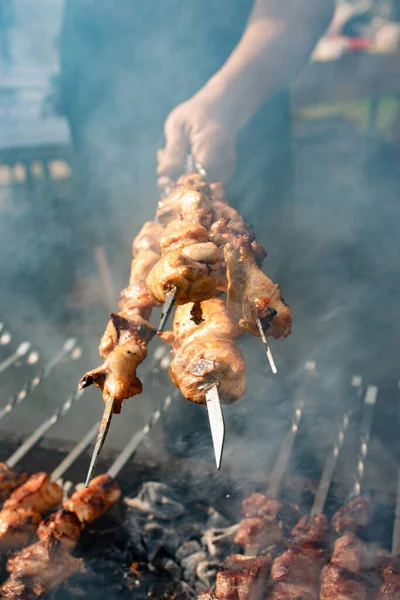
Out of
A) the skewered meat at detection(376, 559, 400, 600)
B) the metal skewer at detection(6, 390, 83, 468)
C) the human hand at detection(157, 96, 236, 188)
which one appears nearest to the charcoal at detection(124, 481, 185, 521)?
the metal skewer at detection(6, 390, 83, 468)

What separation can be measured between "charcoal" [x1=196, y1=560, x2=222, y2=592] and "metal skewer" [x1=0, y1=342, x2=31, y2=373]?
2410 millimetres

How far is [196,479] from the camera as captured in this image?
9.61 ft

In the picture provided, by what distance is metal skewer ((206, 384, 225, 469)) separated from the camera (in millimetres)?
1435

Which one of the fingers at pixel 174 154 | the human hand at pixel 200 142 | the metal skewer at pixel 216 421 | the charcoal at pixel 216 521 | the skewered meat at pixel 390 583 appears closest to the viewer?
the metal skewer at pixel 216 421

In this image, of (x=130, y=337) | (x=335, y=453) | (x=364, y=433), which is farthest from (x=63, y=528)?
(x=364, y=433)

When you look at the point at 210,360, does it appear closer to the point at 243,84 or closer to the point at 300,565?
the point at 300,565

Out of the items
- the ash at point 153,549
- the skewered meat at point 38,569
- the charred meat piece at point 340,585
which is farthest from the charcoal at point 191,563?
the charred meat piece at point 340,585

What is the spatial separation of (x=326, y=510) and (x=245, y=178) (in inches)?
118

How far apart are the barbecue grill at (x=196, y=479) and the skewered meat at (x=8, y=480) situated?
157 millimetres

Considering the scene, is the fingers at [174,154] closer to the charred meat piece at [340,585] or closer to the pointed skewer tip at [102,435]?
the pointed skewer tip at [102,435]

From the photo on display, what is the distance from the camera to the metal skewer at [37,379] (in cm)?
353

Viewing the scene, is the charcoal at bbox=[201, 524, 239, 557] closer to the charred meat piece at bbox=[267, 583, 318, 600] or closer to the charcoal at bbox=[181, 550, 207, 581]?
the charcoal at bbox=[181, 550, 207, 581]

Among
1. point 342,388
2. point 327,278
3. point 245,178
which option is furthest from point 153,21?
point 342,388

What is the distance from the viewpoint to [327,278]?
15.0 ft
